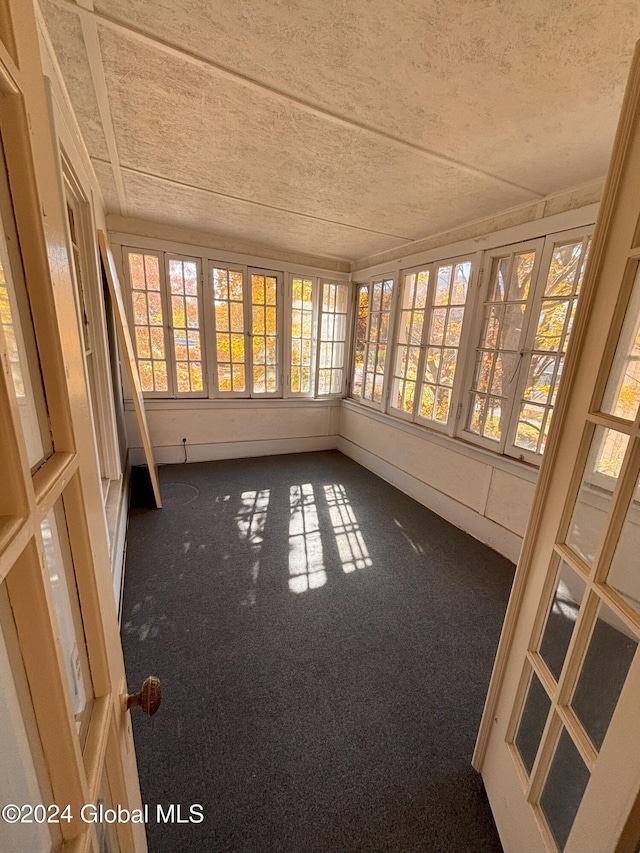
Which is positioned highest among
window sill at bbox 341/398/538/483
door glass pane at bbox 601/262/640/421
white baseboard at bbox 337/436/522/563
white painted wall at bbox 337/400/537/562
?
door glass pane at bbox 601/262/640/421

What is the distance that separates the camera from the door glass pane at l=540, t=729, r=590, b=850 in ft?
2.59

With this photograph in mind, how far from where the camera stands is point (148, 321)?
3.40 meters

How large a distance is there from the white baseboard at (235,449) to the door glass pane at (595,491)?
3.68m

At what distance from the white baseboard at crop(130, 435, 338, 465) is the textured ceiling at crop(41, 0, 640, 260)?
8.40 ft

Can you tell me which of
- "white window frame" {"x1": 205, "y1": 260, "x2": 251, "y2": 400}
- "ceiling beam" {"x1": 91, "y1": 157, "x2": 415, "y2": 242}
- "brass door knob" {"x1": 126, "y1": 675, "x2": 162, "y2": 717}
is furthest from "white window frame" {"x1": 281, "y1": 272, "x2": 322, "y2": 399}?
"brass door knob" {"x1": 126, "y1": 675, "x2": 162, "y2": 717}

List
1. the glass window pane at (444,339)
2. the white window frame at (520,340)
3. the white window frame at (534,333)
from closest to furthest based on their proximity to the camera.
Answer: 1. the white window frame at (534,333)
2. the white window frame at (520,340)
3. the glass window pane at (444,339)

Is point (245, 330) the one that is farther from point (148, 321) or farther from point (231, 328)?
point (148, 321)

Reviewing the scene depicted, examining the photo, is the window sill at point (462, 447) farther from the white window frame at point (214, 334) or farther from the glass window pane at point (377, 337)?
the white window frame at point (214, 334)

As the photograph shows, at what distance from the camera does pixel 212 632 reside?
180 cm

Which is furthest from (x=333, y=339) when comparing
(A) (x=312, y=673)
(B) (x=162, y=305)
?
(A) (x=312, y=673)

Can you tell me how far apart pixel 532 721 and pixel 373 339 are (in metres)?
3.49

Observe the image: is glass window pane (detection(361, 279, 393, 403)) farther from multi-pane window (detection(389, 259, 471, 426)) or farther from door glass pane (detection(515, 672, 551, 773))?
door glass pane (detection(515, 672, 551, 773))

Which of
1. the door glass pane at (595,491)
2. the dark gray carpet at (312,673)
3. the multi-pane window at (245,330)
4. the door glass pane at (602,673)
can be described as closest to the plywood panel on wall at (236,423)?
the multi-pane window at (245,330)

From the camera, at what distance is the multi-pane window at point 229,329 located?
3596 millimetres
